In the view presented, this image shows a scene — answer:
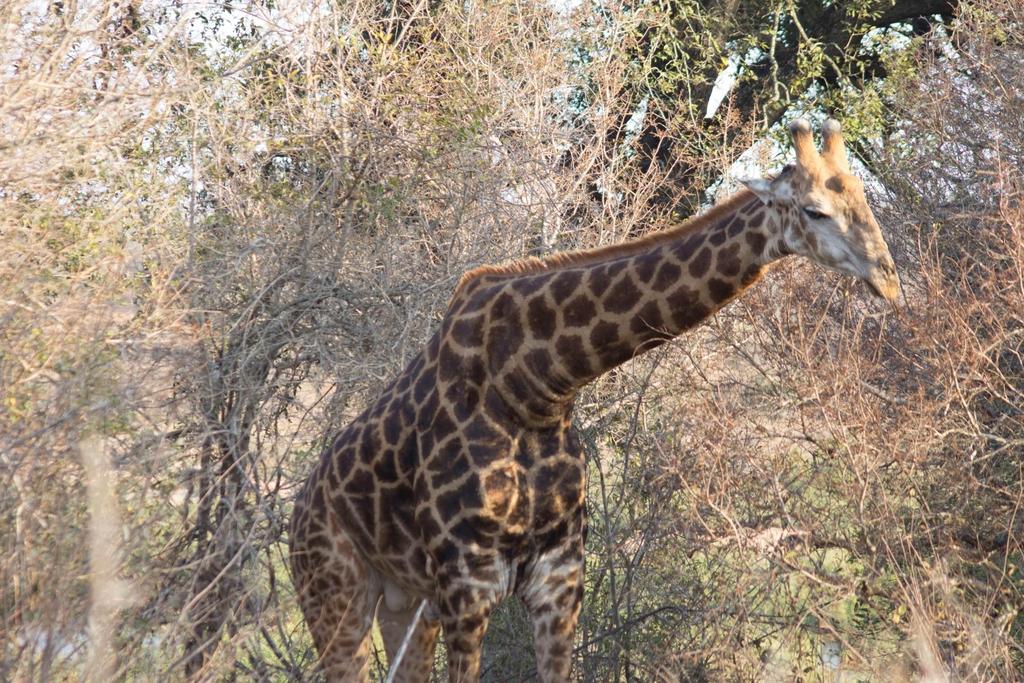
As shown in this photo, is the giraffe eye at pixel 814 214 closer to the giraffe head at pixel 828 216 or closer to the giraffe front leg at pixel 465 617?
the giraffe head at pixel 828 216

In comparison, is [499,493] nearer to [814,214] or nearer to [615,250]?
[615,250]

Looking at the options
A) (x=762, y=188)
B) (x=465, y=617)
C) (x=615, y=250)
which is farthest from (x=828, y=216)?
(x=465, y=617)

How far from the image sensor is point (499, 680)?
782cm

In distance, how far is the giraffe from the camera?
5.31 metres

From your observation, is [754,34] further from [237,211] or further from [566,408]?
[566,408]

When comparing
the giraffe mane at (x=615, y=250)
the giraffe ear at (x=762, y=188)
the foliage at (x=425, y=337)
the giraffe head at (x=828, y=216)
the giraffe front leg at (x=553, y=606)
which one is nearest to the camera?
the giraffe head at (x=828, y=216)

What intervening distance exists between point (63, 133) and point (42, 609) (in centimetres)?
288

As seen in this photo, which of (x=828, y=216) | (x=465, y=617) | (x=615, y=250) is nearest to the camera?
(x=828, y=216)

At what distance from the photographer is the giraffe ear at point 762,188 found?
5.12m

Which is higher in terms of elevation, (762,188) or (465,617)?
(762,188)

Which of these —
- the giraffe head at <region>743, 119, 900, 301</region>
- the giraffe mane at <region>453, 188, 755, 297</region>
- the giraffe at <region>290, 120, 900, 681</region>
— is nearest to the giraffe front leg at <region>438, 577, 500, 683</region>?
the giraffe at <region>290, 120, 900, 681</region>

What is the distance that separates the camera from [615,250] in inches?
227

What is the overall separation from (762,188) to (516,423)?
144cm

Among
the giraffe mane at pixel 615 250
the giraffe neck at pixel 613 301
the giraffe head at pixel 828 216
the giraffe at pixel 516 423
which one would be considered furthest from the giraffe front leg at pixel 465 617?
the giraffe head at pixel 828 216
